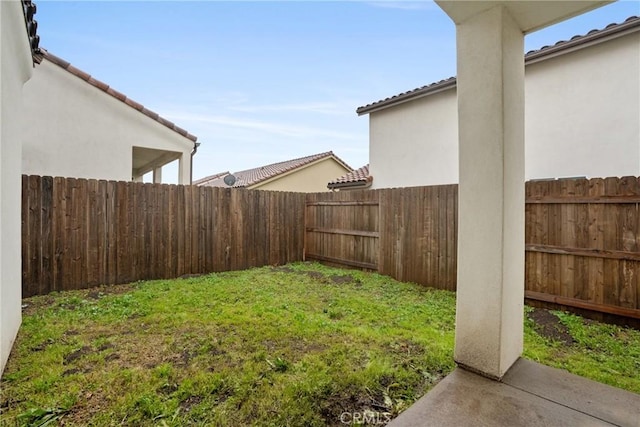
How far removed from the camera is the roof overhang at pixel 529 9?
1.85m

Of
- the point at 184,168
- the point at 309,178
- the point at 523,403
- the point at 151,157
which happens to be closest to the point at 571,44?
the point at 523,403

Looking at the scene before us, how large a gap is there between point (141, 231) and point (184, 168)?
326 cm

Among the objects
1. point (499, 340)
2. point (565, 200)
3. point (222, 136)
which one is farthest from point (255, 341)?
point (222, 136)

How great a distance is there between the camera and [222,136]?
14719 millimetres

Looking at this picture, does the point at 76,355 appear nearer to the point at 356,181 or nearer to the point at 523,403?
the point at 523,403

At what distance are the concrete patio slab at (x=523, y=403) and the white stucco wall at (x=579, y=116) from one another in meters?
4.94

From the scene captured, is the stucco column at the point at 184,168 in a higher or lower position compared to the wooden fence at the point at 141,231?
higher

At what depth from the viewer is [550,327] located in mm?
3271

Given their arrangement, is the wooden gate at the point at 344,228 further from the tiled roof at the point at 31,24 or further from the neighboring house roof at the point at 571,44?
the tiled roof at the point at 31,24

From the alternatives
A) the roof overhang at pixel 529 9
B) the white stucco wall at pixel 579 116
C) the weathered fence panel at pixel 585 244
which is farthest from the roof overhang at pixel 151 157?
the weathered fence panel at pixel 585 244

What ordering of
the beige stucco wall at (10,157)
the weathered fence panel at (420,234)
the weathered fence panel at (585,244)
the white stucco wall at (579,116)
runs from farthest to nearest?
the white stucco wall at (579,116) → the weathered fence panel at (420,234) → the weathered fence panel at (585,244) → the beige stucco wall at (10,157)

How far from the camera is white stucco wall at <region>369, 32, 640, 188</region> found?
498cm

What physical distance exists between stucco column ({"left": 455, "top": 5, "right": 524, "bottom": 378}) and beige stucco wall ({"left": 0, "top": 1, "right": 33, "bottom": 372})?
3.34 metres

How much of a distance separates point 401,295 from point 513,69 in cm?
338
